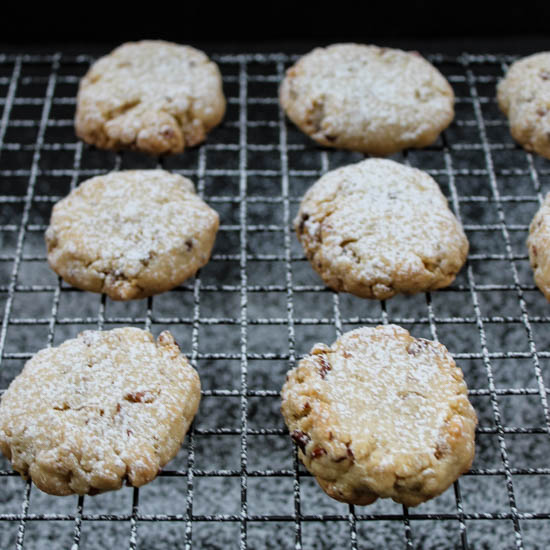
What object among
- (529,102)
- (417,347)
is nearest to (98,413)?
(417,347)

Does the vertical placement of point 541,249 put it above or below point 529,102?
below

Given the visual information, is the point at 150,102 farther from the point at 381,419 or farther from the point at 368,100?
the point at 381,419

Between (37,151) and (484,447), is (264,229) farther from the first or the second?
(484,447)

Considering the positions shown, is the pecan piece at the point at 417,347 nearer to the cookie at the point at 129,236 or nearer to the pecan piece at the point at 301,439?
the pecan piece at the point at 301,439

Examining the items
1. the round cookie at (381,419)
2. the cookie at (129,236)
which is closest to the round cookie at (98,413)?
the cookie at (129,236)

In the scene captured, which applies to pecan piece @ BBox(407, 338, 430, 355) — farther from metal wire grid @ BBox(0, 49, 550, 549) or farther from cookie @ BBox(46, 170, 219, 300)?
cookie @ BBox(46, 170, 219, 300)

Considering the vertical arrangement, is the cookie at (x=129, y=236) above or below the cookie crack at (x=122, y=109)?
below
